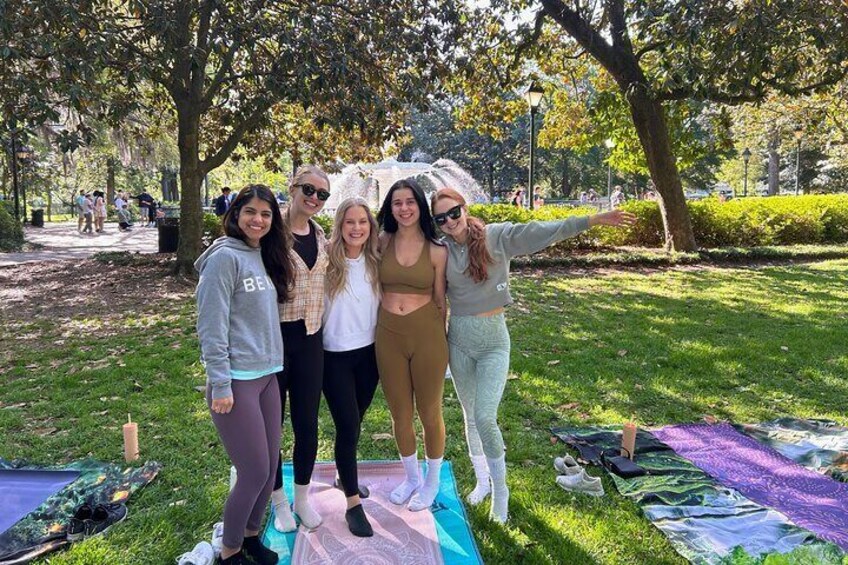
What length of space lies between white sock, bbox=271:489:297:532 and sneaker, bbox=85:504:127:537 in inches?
34.3


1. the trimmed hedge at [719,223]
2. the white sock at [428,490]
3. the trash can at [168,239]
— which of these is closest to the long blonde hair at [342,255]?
the white sock at [428,490]

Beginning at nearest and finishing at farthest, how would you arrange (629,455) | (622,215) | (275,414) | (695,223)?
1. (275,414)
2. (622,215)
3. (629,455)
4. (695,223)

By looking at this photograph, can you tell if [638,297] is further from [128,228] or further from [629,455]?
[128,228]

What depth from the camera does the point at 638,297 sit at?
9.21 metres

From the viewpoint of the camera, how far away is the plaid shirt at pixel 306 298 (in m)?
2.73

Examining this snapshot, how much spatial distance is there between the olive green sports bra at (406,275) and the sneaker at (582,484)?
5.07 ft

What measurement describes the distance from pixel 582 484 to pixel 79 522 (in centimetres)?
287

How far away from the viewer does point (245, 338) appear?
247cm

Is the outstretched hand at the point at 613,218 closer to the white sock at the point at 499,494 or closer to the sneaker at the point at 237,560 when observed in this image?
the white sock at the point at 499,494

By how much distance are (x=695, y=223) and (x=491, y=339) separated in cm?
1306

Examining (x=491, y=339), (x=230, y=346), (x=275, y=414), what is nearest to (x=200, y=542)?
(x=275, y=414)

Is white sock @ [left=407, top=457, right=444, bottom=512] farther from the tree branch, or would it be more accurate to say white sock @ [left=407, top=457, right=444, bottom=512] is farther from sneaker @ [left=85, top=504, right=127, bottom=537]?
the tree branch

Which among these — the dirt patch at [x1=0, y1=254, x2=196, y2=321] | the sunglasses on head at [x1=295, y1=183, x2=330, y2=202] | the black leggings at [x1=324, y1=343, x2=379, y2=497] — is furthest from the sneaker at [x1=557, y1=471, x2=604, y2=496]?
the dirt patch at [x1=0, y1=254, x2=196, y2=321]

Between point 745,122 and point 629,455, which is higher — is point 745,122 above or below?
above
